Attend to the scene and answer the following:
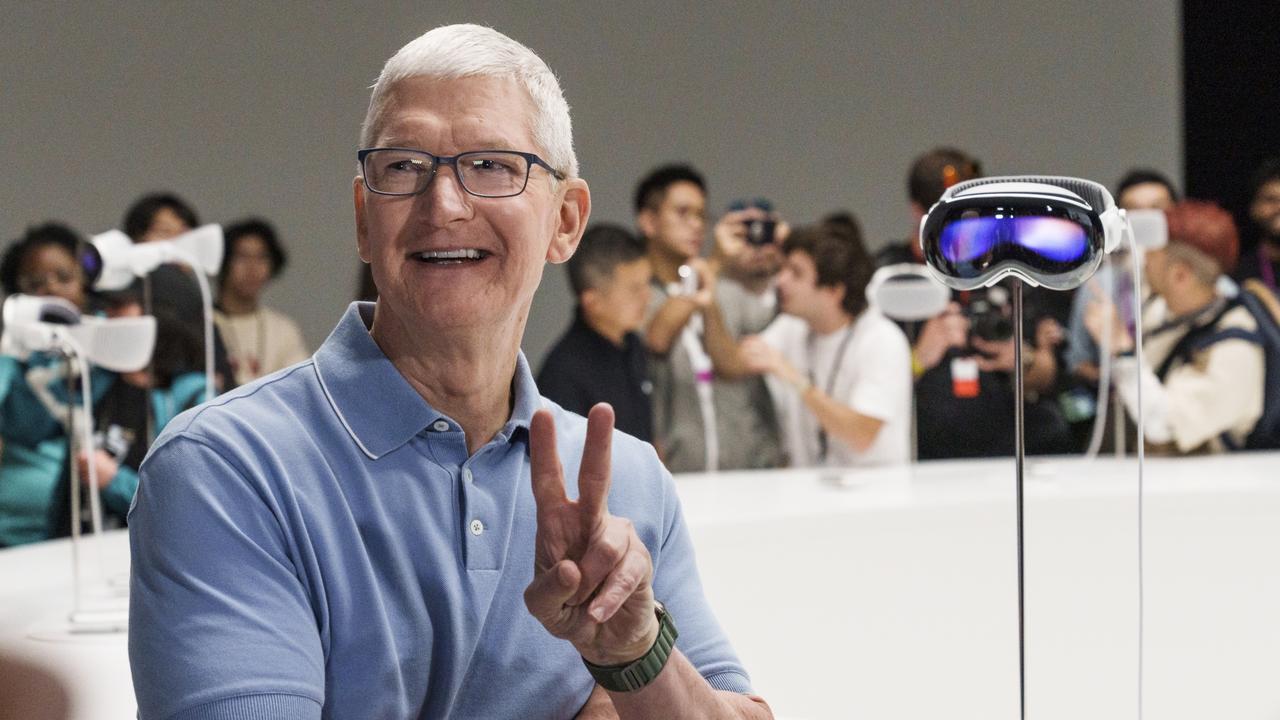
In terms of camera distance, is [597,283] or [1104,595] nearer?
[1104,595]

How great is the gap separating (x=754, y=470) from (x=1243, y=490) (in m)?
1.07

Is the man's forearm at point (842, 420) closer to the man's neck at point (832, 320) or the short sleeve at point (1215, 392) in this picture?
the man's neck at point (832, 320)

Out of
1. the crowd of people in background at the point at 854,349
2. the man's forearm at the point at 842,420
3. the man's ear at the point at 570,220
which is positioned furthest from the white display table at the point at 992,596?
the man's ear at the point at 570,220

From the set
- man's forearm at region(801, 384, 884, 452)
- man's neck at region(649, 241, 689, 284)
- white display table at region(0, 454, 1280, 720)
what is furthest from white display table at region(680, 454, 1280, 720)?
man's neck at region(649, 241, 689, 284)

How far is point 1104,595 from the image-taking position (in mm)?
2678

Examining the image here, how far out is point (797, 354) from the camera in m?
3.36

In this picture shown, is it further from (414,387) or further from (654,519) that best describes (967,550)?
(414,387)

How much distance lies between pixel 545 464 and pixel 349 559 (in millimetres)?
212

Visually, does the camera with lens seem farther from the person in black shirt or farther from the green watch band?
the green watch band

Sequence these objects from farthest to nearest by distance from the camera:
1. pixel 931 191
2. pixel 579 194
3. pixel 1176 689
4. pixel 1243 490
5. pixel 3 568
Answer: pixel 931 191
pixel 1243 490
pixel 1176 689
pixel 3 568
pixel 579 194

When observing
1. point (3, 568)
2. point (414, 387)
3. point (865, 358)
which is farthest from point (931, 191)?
point (414, 387)

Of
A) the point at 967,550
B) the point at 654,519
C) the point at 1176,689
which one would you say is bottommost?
the point at 1176,689

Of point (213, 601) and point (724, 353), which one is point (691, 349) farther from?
point (213, 601)

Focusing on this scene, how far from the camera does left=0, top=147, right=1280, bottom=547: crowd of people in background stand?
284 centimetres
